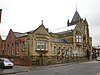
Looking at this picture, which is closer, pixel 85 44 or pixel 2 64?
pixel 2 64

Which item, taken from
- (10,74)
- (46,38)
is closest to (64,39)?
(46,38)

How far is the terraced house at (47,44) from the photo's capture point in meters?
46.4

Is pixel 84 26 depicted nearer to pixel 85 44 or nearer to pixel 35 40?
pixel 85 44

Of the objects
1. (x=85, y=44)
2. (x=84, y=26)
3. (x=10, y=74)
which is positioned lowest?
(x=10, y=74)

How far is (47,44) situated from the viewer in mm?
49812

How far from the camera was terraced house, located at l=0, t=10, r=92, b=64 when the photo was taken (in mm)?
46412

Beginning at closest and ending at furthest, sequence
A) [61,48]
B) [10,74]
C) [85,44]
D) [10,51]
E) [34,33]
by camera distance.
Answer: [10,74] < [34,33] < [10,51] < [61,48] < [85,44]

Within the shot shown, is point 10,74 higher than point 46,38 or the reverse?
the reverse

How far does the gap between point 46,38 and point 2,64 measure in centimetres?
1684

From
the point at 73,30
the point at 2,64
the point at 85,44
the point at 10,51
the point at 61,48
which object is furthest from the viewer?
the point at 85,44

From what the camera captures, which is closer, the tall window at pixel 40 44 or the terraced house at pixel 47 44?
the terraced house at pixel 47 44

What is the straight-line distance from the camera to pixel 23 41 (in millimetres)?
47500

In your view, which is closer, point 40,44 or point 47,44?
point 40,44

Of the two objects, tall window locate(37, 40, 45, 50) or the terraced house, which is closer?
the terraced house
